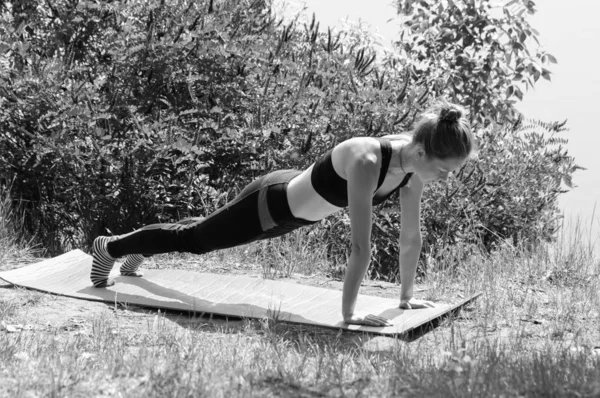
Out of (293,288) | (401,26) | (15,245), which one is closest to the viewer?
(293,288)

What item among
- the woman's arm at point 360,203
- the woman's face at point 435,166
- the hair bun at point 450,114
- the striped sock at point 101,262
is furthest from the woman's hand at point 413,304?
the striped sock at point 101,262

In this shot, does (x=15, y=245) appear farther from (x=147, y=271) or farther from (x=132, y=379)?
(x=132, y=379)

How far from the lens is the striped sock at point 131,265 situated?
16.7ft

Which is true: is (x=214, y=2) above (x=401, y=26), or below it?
below

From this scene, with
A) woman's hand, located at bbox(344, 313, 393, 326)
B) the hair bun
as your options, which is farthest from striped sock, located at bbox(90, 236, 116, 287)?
the hair bun

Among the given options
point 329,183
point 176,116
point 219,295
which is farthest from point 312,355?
point 176,116

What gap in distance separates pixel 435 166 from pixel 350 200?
0.42 meters

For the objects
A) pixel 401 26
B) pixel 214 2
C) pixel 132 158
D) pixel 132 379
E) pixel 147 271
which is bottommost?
pixel 132 379

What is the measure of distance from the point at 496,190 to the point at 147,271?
3.47 metres

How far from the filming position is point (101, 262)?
15.6 ft

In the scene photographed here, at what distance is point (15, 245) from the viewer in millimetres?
6117

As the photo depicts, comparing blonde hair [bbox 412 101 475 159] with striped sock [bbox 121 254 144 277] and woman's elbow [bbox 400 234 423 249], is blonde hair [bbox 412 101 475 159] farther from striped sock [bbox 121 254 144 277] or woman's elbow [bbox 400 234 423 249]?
striped sock [bbox 121 254 144 277]

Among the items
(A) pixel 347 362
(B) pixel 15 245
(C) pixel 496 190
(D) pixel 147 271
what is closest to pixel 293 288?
(D) pixel 147 271

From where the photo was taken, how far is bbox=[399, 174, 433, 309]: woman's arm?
4.13 m
